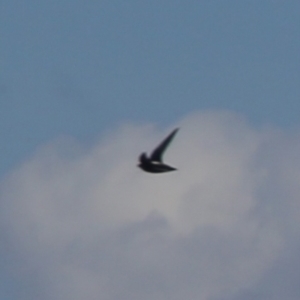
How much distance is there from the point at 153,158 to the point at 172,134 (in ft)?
7.14

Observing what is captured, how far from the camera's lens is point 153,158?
7275 cm

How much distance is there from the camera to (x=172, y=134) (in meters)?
71.5
